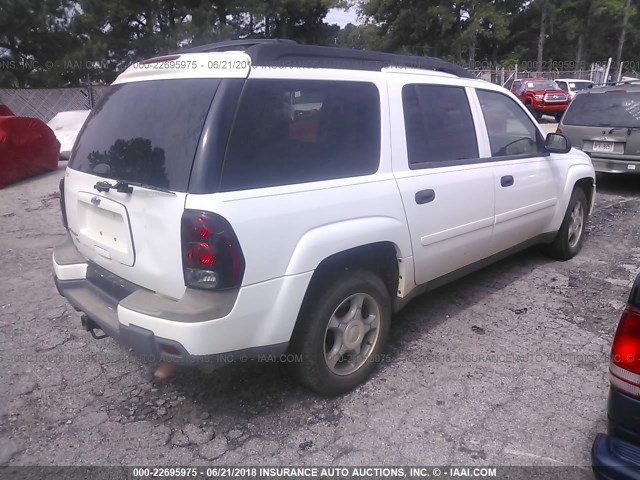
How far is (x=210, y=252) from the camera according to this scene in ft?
7.48

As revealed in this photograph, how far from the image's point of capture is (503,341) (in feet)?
11.9

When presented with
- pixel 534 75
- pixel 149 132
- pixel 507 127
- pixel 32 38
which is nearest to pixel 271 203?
pixel 149 132

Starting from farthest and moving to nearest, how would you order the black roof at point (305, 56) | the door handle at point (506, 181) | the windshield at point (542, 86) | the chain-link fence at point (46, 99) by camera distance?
the windshield at point (542, 86) < the chain-link fence at point (46, 99) < the door handle at point (506, 181) < the black roof at point (305, 56)

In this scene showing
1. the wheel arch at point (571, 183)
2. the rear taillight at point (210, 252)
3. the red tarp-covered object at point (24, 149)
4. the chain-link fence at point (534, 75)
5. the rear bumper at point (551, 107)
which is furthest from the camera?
the chain-link fence at point (534, 75)

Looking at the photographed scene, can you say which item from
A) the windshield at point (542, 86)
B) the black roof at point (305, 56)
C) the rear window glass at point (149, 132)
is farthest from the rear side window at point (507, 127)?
the windshield at point (542, 86)

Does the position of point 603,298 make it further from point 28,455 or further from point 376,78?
point 28,455

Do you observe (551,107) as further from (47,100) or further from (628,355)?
(628,355)

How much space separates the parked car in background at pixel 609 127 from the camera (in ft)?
25.2

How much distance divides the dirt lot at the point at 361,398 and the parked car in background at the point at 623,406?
689 millimetres

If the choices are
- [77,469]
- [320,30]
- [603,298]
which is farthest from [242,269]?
[320,30]

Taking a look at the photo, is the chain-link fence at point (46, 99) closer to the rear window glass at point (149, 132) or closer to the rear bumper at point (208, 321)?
the rear window glass at point (149, 132)

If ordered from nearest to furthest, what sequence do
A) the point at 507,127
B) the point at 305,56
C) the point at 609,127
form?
the point at 305,56 → the point at 507,127 → the point at 609,127

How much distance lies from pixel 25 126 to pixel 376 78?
922cm

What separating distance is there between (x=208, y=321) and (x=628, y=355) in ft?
5.63
